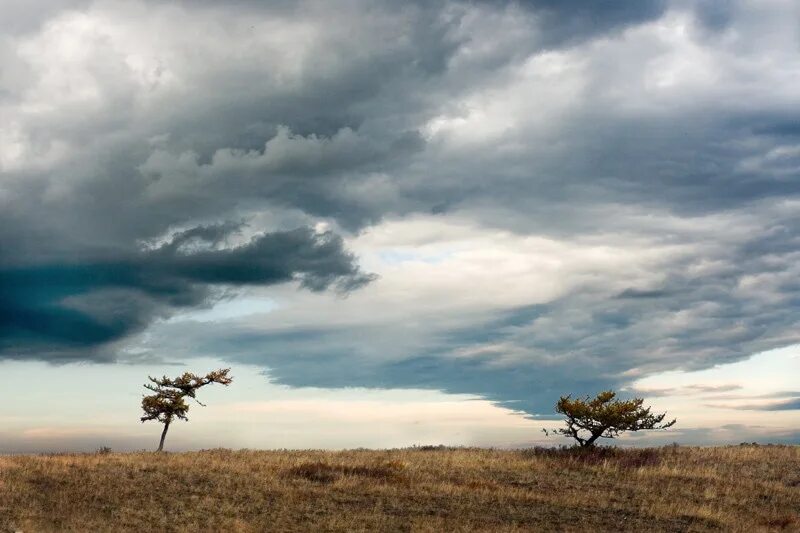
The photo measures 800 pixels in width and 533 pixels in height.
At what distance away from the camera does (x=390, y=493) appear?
30062mm

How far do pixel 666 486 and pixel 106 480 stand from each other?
2475 centimetres

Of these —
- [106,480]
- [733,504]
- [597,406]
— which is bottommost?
[733,504]

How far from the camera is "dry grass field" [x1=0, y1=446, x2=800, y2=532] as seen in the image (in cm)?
2505

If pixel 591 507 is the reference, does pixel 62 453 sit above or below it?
above

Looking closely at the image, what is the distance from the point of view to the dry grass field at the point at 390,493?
2505 cm

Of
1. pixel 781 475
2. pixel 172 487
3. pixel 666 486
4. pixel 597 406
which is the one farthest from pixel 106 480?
pixel 781 475

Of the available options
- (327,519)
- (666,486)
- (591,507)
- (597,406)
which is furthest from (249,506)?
(597,406)

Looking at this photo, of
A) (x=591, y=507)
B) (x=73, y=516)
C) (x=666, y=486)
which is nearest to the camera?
(x=73, y=516)

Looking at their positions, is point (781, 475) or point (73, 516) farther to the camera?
point (781, 475)

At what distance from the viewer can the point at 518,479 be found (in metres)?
35.1

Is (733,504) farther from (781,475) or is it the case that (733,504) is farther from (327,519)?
(327,519)

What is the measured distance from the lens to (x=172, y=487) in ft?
96.8

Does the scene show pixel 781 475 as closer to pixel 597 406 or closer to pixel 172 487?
pixel 597 406

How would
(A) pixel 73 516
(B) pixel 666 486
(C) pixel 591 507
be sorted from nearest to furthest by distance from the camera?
1. (A) pixel 73 516
2. (C) pixel 591 507
3. (B) pixel 666 486
